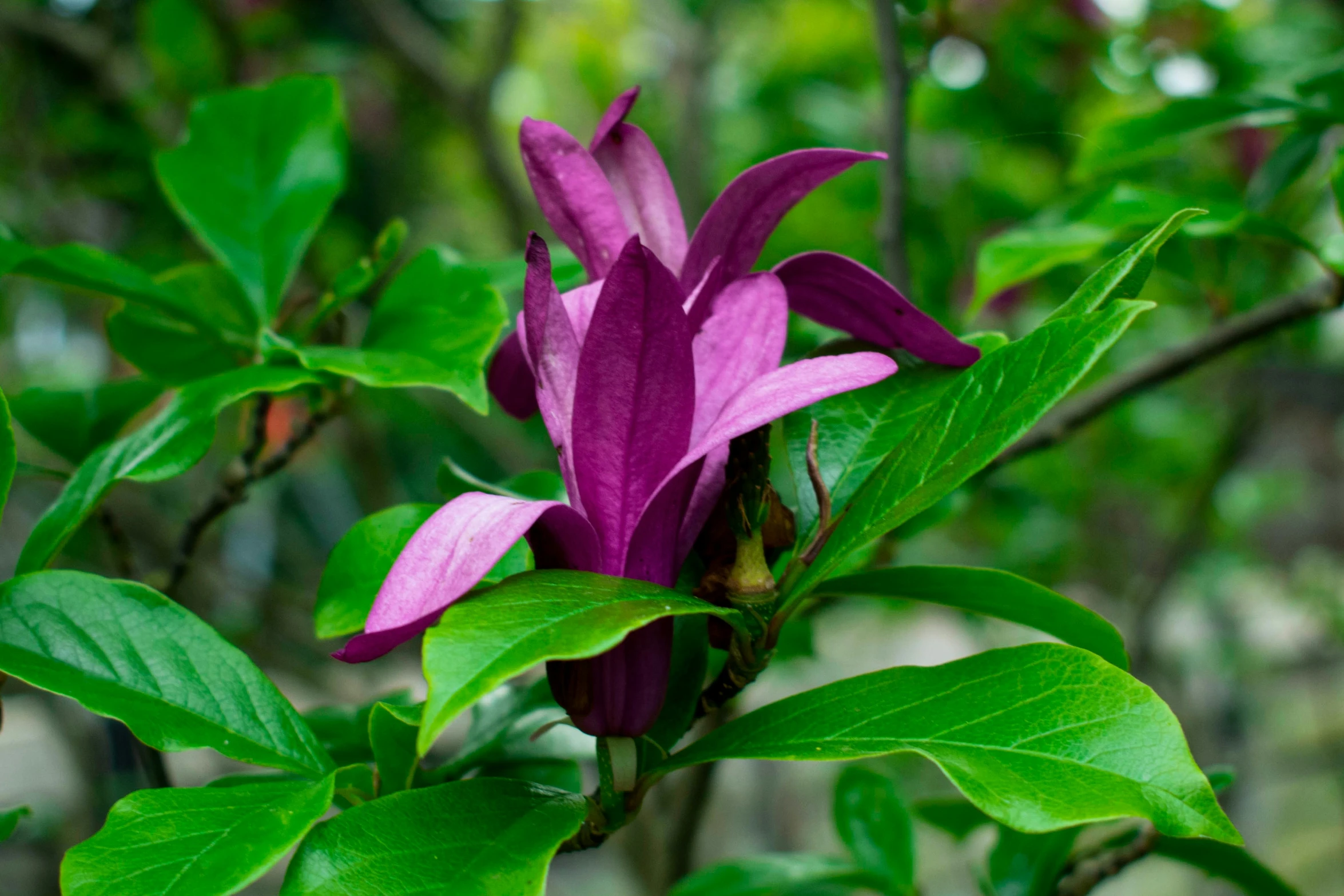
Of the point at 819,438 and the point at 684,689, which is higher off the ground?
the point at 819,438

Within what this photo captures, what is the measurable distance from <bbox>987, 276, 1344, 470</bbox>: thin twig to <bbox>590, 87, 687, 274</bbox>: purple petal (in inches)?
14.2

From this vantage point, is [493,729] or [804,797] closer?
[493,729]

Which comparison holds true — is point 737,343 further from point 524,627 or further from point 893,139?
point 893,139

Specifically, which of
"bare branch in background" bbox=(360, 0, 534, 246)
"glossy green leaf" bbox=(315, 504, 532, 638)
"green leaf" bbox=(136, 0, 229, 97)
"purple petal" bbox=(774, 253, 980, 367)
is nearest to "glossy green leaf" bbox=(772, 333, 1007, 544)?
"purple petal" bbox=(774, 253, 980, 367)

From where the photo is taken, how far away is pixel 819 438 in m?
0.43

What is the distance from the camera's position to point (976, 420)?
1.08 ft

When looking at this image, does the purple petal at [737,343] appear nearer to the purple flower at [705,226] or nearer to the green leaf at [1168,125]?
the purple flower at [705,226]

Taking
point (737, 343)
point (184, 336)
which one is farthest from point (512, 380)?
point (184, 336)

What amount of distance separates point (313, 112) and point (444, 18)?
295 centimetres

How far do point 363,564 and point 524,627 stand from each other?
19 centimetres

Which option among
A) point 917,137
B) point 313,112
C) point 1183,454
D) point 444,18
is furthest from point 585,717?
point 444,18

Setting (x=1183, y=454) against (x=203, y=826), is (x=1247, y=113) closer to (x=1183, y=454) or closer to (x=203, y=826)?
(x=203, y=826)

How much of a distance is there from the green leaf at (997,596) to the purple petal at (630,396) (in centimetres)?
9

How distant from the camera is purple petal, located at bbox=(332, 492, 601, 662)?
0.29 metres
